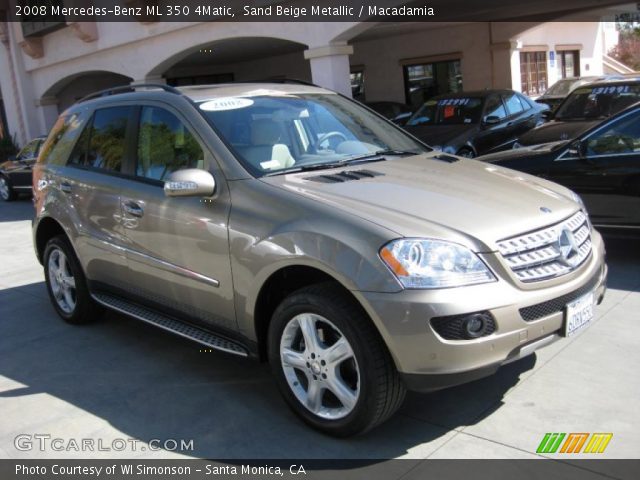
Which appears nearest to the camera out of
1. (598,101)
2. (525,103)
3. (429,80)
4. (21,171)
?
(598,101)

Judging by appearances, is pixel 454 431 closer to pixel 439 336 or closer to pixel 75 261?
pixel 439 336

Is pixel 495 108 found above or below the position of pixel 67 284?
above

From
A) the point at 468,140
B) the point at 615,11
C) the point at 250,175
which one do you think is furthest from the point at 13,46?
the point at 250,175

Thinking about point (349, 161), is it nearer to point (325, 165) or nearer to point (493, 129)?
point (325, 165)

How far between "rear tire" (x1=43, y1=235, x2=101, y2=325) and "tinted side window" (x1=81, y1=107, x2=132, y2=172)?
0.74 m

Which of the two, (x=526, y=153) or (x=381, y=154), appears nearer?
(x=381, y=154)

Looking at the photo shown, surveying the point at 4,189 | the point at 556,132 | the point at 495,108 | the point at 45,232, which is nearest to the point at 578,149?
the point at 556,132

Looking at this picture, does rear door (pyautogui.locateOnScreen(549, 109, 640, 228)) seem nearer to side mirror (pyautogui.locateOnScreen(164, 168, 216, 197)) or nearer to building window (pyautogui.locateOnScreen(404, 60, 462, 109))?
side mirror (pyautogui.locateOnScreen(164, 168, 216, 197))

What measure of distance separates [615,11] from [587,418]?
59.1 ft

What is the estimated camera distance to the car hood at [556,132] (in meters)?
9.14

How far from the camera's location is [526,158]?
257 inches

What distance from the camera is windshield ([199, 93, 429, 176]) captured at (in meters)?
3.94

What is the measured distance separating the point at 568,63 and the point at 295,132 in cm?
2180

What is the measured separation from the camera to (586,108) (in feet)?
32.7
